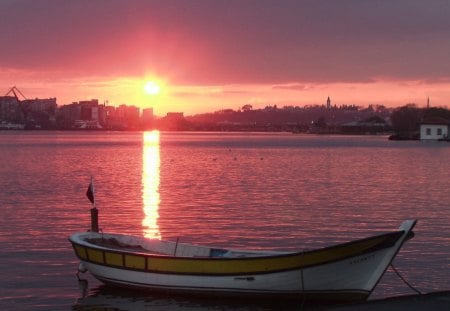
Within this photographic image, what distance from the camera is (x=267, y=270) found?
1741 centimetres

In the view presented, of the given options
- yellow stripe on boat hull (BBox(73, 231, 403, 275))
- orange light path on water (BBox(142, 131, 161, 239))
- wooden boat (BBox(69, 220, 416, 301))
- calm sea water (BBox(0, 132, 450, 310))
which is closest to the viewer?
yellow stripe on boat hull (BBox(73, 231, 403, 275))

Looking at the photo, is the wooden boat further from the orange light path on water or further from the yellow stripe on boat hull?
the orange light path on water

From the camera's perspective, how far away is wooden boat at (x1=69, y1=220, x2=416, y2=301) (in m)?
16.7

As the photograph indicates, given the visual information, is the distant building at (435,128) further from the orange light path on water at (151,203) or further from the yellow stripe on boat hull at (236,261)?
the yellow stripe on boat hull at (236,261)

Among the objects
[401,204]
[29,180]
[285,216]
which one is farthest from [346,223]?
[29,180]

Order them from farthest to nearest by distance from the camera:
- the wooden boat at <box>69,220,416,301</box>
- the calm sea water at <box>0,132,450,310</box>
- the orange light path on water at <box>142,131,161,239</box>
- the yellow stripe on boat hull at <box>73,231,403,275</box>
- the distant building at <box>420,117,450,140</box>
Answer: the distant building at <box>420,117,450,140</box>, the orange light path on water at <box>142,131,161,239</box>, the calm sea water at <box>0,132,450,310</box>, the wooden boat at <box>69,220,416,301</box>, the yellow stripe on boat hull at <box>73,231,403,275</box>

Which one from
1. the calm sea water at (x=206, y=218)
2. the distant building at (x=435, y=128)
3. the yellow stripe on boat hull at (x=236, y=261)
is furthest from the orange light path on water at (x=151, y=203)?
the distant building at (x=435, y=128)

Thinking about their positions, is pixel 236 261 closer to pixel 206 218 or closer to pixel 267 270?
pixel 267 270

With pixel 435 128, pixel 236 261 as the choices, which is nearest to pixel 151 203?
pixel 236 261

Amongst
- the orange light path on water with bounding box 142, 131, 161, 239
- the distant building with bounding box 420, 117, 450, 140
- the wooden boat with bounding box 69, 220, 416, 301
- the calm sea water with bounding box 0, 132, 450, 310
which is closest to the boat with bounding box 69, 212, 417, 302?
the wooden boat with bounding box 69, 220, 416, 301

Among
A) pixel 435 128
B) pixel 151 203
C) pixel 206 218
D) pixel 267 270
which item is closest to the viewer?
pixel 267 270

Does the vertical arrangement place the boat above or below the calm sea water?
above

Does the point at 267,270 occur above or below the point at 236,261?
below

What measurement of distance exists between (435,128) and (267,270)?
6327 inches
